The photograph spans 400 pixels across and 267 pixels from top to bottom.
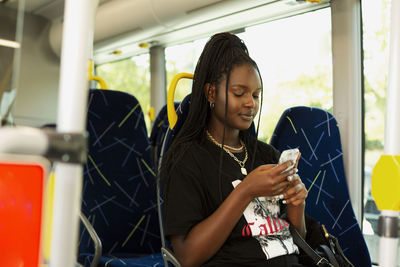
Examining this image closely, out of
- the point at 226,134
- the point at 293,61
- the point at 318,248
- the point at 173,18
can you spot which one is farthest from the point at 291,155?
the point at 173,18

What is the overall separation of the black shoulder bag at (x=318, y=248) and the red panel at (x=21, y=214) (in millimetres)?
1135

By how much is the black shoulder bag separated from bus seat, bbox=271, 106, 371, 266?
33cm

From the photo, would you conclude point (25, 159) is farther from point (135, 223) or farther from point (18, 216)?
point (135, 223)

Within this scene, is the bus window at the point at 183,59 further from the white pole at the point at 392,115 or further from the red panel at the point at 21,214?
the red panel at the point at 21,214

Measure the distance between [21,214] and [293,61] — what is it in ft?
8.44

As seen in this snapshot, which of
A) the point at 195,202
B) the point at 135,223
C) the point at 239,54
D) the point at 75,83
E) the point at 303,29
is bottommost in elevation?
the point at 135,223

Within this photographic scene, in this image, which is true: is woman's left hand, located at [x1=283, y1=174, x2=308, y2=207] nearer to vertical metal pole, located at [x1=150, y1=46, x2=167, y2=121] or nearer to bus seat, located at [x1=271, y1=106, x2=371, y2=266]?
bus seat, located at [x1=271, y1=106, x2=371, y2=266]

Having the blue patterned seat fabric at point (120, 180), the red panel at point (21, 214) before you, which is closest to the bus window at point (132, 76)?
the blue patterned seat fabric at point (120, 180)

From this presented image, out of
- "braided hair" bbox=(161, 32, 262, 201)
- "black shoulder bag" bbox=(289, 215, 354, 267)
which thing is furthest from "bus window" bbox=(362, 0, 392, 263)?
"braided hair" bbox=(161, 32, 262, 201)

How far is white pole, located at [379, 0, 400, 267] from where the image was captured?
0.75 m

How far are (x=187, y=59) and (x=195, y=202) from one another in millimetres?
2556

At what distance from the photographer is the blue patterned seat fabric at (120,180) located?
84.2 inches

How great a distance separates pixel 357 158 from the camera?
2479mm

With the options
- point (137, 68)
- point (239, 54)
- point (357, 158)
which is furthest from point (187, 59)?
point (239, 54)
